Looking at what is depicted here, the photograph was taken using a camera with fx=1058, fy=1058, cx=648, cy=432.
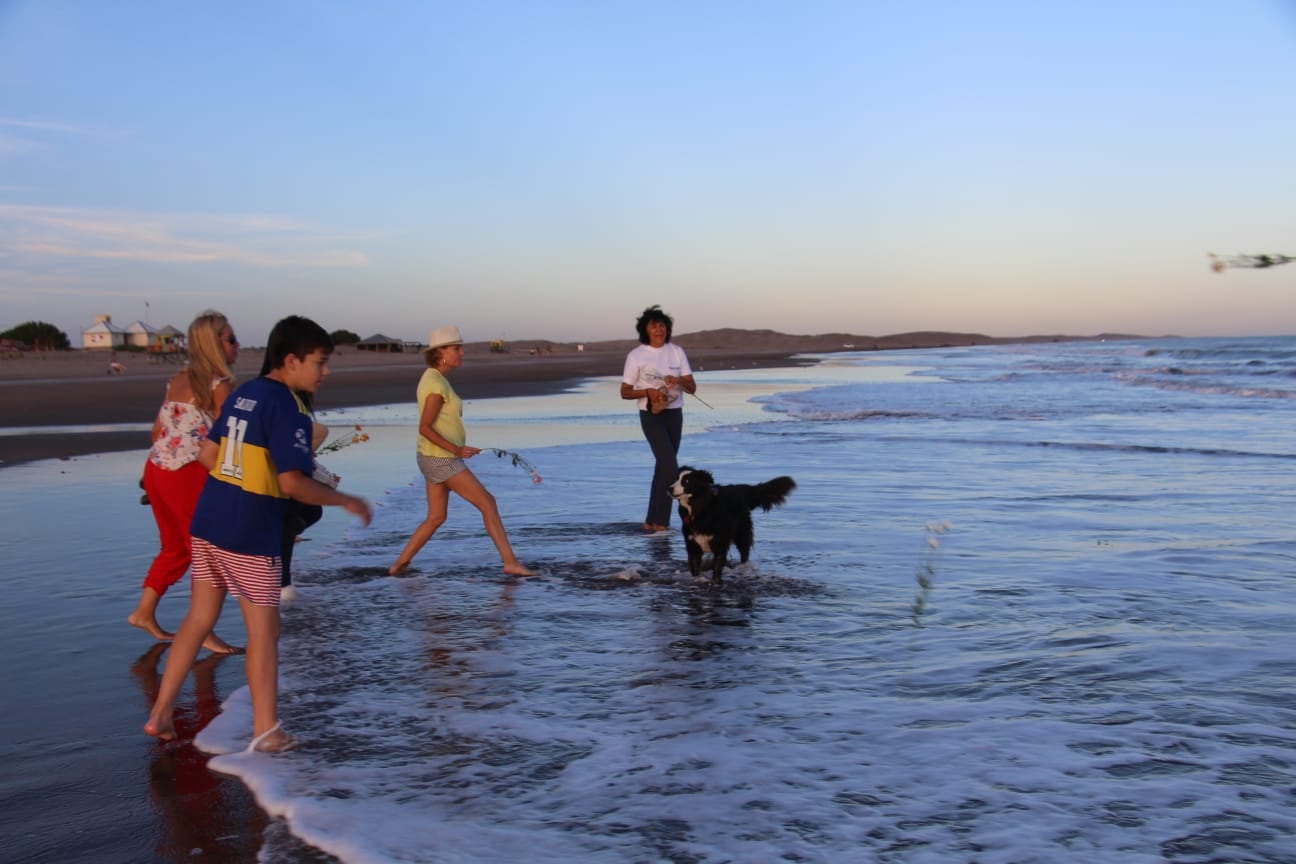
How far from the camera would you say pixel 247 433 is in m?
4.11

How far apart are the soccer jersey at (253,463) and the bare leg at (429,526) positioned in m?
3.40

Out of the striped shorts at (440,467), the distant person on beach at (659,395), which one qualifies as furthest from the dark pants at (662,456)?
the striped shorts at (440,467)

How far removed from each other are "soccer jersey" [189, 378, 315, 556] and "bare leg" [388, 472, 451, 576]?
11.2 feet

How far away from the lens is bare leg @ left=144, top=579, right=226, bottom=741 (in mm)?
4309

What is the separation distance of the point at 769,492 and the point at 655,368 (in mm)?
1872

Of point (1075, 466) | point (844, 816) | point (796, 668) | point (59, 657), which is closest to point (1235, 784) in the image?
point (844, 816)

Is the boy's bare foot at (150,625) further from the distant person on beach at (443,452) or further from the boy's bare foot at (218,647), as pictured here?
the distant person on beach at (443,452)

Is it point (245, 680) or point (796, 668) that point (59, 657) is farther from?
point (796, 668)

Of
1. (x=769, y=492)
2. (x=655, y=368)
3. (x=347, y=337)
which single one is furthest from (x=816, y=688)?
(x=347, y=337)

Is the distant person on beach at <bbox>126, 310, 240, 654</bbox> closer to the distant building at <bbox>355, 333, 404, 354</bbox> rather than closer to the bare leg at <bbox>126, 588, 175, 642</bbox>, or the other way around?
the bare leg at <bbox>126, 588, 175, 642</bbox>

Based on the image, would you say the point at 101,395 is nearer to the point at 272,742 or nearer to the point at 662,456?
the point at 662,456

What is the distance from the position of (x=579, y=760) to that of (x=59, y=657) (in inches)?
121

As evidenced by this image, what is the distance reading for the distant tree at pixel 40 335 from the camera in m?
81.9

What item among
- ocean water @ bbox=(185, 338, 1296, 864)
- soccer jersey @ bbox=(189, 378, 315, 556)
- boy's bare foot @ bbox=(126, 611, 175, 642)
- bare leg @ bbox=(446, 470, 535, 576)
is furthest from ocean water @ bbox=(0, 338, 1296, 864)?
soccer jersey @ bbox=(189, 378, 315, 556)
